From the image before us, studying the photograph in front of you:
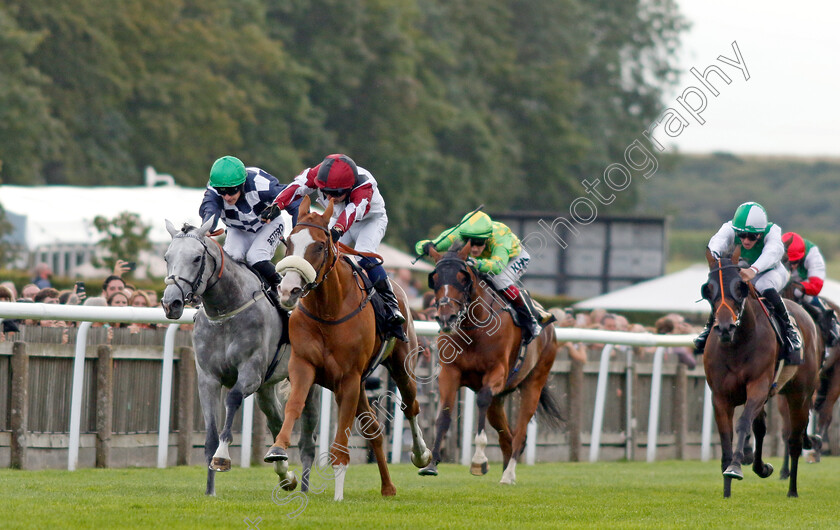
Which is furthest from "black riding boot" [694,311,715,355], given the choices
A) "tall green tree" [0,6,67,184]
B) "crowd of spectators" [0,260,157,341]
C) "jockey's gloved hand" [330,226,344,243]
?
"tall green tree" [0,6,67,184]

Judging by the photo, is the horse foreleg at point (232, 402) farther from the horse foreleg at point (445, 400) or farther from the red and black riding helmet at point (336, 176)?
the horse foreleg at point (445, 400)

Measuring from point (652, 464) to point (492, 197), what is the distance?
1066 inches

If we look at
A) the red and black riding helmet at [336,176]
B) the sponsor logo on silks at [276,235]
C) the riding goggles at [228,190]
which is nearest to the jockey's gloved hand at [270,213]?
the red and black riding helmet at [336,176]

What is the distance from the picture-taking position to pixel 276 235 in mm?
8852

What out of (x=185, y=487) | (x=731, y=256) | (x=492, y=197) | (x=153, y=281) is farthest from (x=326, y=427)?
(x=492, y=197)

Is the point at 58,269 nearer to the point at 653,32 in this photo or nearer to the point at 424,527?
the point at 424,527

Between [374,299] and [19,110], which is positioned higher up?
[19,110]

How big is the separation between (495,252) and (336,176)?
8.07 ft

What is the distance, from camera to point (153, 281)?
1762 centimetres

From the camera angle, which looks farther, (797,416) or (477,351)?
(797,416)

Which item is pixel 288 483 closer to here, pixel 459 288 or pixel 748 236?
pixel 459 288

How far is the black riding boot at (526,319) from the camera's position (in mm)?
10484

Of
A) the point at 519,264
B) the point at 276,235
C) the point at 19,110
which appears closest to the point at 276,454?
the point at 276,235

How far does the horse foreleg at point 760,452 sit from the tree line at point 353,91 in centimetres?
2035
